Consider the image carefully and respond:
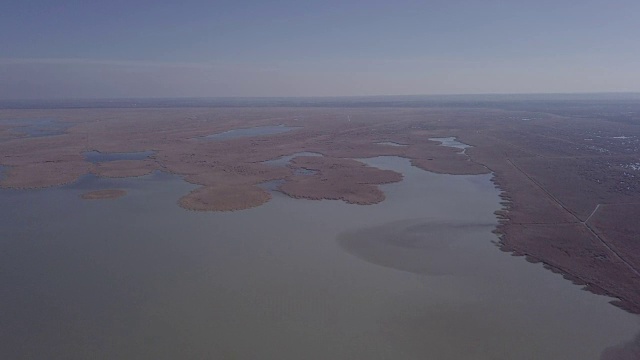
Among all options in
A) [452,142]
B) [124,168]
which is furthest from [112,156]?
[452,142]

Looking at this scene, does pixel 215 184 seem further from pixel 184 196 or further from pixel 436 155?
pixel 436 155

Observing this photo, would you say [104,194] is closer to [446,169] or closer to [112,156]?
[112,156]

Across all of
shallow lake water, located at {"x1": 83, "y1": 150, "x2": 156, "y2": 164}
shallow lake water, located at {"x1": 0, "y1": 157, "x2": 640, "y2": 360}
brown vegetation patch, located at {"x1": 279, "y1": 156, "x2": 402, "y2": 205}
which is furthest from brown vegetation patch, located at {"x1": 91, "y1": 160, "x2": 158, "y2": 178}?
brown vegetation patch, located at {"x1": 279, "y1": 156, "x2": 402, "y2": 205}

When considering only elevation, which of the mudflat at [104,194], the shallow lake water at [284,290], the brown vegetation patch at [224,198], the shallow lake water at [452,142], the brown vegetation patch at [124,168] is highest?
the brown vegetation patch at [124,168]

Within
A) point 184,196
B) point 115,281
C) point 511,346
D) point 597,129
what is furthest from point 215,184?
point 597,129

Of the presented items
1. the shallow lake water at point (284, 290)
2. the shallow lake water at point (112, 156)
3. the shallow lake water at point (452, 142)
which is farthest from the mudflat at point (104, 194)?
the shallow lake water at point (452, 142)

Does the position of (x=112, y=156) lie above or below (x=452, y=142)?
above

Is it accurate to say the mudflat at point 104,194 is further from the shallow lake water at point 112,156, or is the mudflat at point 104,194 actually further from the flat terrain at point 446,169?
the shallow lake water at point 112,156
